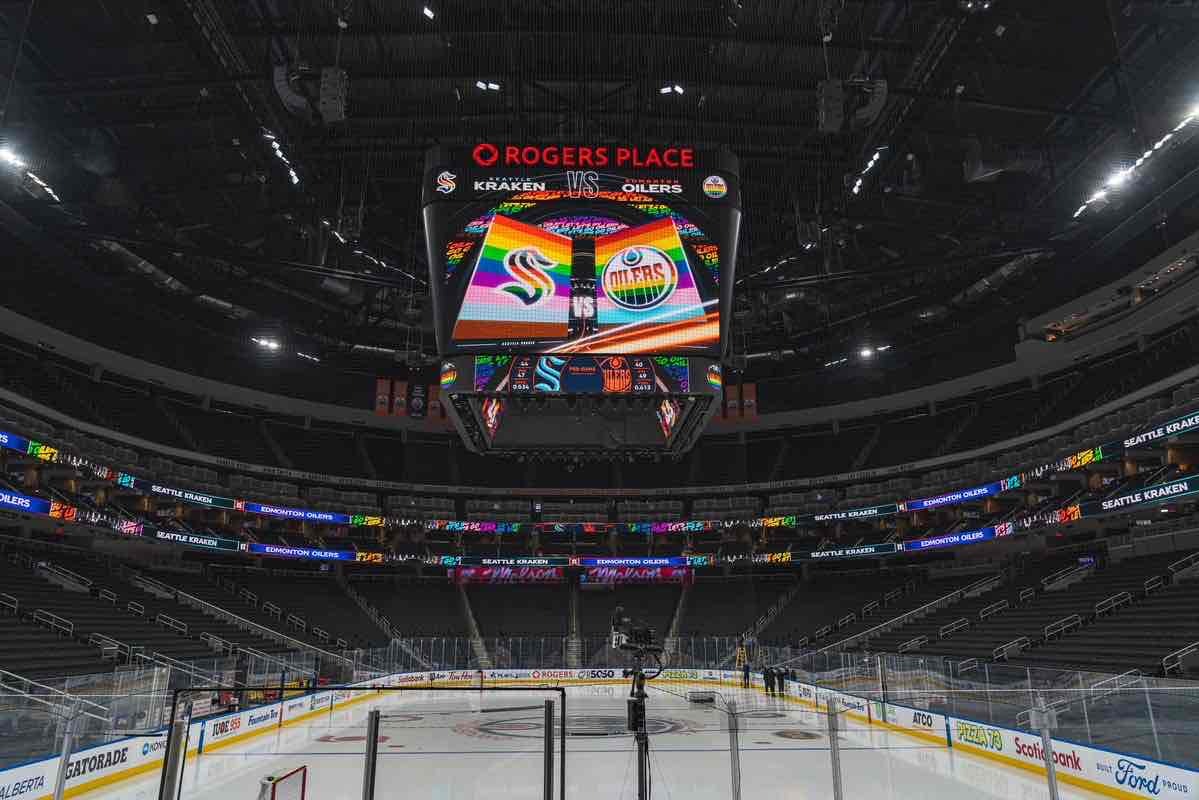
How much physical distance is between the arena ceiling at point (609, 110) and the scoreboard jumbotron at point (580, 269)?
12.4 feet

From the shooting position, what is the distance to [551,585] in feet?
132

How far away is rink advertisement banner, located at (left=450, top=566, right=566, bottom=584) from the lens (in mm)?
40125

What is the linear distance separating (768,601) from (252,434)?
28.4 m

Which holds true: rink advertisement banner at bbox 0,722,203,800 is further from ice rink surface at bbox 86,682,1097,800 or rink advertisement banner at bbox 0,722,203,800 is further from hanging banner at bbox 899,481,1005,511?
hanging banner at bbox 899,481,1005,511

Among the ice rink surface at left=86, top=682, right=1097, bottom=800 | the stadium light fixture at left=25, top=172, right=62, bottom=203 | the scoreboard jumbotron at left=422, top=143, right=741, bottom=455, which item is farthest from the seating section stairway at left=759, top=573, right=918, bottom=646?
the stadium light fixture at left=25, top=172, right=62, bottom=203

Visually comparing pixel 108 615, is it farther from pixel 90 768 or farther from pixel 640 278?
pixel 640 278

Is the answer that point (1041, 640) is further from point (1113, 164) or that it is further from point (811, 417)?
point (811, 417)

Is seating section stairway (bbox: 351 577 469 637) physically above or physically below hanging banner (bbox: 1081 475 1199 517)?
below

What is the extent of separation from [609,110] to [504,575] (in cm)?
2944

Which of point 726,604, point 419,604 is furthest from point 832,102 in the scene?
point 419,604

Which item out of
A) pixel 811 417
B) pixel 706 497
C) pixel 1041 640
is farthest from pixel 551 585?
pixel 1041 640

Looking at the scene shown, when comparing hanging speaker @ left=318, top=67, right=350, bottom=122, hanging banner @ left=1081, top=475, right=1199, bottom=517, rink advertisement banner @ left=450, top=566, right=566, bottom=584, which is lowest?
rink advertisement banner @ left=450, top=566, right=566, bottom=584

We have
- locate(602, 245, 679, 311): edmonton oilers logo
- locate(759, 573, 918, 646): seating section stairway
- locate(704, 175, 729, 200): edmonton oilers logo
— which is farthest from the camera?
locate(759, 573, 918, 646): seating section stairway

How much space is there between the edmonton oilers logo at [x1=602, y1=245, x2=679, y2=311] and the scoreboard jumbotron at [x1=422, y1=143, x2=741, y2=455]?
0.02 meters
